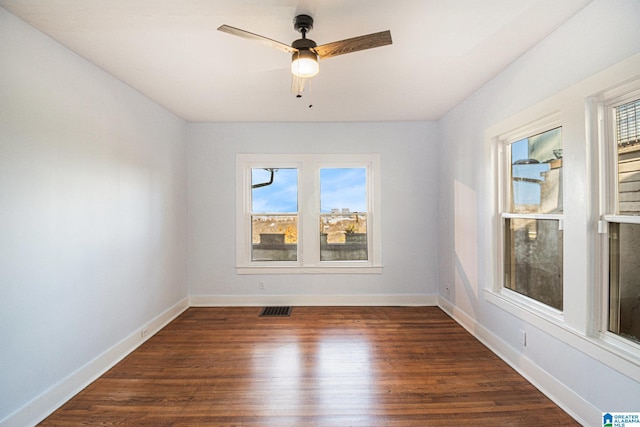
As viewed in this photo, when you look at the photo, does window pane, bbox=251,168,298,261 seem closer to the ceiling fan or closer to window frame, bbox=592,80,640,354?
the ceiling fan

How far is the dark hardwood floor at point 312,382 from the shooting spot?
2.11 meters

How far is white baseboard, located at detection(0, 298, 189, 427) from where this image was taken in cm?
201

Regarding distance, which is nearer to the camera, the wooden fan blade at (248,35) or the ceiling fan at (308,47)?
the wooden fan blade at (248,35)

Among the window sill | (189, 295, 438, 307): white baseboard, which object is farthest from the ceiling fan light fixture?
(189, 295, 438, 307): white baseboard

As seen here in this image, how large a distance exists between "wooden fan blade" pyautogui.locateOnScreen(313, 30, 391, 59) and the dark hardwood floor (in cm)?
247

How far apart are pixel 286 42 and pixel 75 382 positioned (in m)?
3.13

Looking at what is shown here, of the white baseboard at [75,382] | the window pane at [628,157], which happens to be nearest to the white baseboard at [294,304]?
the white baseboard at [75,382]

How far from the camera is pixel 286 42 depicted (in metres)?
2.37

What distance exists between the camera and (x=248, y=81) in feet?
10.0

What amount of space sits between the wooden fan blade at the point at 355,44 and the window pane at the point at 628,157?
58.4 inches

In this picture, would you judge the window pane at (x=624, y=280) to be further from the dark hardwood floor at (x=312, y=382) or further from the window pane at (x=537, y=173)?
the dark hardwood floor at (x=312, y=382)

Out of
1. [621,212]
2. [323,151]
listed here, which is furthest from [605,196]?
[323,151]

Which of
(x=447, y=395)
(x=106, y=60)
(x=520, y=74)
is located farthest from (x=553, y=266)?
(x=106, y=60)

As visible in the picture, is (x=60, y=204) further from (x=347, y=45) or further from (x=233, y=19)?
(x=347, y=45)
